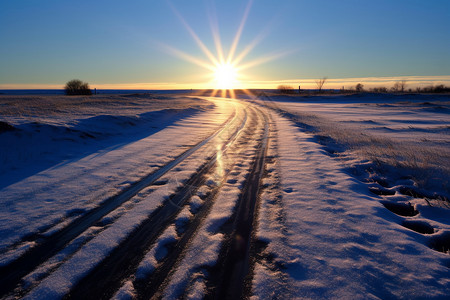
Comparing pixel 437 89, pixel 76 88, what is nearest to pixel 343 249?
pixel 76 88

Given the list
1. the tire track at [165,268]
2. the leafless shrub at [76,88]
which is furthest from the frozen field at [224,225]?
the leafless shrub at [76,88]

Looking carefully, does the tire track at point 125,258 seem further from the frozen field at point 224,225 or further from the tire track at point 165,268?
the tire track at point 165,268

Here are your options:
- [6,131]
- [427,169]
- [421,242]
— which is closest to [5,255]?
[421,242]

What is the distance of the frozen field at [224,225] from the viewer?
2.04m

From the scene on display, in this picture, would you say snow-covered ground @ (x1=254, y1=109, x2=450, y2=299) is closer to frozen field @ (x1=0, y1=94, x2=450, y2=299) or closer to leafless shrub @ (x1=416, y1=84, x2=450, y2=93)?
frozen field @ (x1=0, y1=94, x2=450, y2=299)

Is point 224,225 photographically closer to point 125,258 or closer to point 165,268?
point 165,268

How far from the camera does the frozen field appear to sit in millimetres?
2037

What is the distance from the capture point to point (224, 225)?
298 centimetres

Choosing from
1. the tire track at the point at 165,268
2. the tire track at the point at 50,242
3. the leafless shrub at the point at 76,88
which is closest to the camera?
the tire track at the point at 165,268

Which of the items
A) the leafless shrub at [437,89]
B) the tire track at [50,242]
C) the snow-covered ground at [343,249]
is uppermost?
the leafless shrub at [437,89]

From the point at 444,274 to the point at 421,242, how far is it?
0.56m

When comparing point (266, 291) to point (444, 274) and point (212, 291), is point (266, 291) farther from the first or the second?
point (444, 274)

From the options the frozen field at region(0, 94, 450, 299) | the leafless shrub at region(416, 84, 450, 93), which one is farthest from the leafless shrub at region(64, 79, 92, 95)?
the leafless shrub at region(416, 84, 450, 93)

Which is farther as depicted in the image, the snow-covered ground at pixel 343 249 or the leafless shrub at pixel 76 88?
the leafless shrub at pixel 76 88
